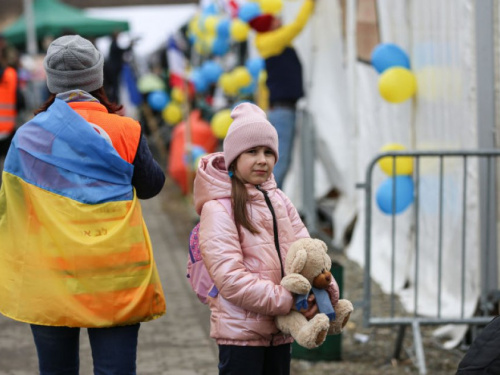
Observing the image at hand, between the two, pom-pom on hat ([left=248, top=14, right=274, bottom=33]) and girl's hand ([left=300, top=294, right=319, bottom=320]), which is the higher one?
pom-pom on hat ([left=248, top=14, right=274, bottom=33])

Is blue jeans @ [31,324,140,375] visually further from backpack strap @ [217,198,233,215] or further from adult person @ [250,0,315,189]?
adult person @ [250,0,315,189]

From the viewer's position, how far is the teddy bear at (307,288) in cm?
347

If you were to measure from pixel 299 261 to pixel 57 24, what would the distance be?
22.9 m

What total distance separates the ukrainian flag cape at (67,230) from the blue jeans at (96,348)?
0.07 m

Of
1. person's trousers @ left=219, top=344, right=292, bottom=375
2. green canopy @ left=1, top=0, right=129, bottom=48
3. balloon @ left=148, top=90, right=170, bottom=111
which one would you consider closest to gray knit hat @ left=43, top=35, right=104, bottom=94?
person's trousers @ left=219, top=344, right=292, bottom=375

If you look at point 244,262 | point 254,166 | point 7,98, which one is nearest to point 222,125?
point 7,98

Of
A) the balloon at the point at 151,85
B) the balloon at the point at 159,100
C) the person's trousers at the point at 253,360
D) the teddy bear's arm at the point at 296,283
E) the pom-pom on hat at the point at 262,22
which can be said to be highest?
the balloon at the point at 151,85

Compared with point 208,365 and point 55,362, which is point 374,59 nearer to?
point 208,365

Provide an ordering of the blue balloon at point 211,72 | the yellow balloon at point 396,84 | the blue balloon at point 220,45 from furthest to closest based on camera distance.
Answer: the blue balloon at point 211,72
the blue balloon at point 220,45
the yellow balloon at point 396,84

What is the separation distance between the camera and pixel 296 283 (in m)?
3.47

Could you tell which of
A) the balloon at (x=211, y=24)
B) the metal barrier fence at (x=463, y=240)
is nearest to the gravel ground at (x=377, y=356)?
the metal barrier fence at (x=463, y=240)

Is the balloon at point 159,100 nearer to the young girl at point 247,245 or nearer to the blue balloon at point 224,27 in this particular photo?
the blue balloon at point 224,27

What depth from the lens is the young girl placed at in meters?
3.54

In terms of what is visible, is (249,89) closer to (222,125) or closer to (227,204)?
(222,125)
